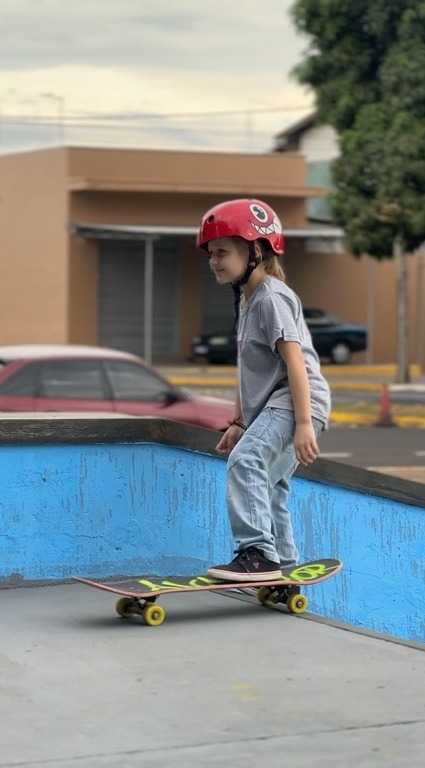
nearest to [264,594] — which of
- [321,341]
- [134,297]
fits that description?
[321,341]

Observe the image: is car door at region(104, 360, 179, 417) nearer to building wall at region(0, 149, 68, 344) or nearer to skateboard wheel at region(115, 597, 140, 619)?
skateboard wheel at region(115, 597, 140, 619)

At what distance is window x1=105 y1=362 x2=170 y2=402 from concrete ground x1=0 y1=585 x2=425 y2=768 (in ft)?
30.3

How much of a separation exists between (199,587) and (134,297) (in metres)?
41.3

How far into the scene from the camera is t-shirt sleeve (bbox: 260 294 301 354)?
6094 mm

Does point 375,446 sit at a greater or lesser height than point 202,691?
lesser

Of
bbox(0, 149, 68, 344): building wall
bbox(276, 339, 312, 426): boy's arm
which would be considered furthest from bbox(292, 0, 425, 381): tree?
bbox(276, 339, 312, 426): boy's arm

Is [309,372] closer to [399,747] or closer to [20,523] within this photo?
[20,523]

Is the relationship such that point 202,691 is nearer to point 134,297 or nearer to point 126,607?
point 126,607

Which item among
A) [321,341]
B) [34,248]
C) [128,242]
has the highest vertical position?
[128,242]

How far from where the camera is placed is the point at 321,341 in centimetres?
4606

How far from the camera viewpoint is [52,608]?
643cm

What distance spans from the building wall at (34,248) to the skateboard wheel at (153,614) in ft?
126

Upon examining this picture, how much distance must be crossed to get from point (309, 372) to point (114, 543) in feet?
4.71

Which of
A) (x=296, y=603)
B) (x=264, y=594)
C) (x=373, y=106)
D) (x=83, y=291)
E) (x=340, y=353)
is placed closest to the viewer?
(x=296, y=603)
